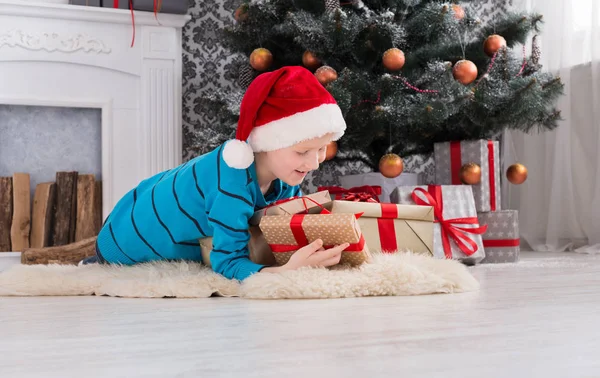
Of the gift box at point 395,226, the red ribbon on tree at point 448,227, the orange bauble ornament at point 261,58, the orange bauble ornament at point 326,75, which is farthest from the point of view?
the orange bauble ornament at point 261,58

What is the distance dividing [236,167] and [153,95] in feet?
5.57

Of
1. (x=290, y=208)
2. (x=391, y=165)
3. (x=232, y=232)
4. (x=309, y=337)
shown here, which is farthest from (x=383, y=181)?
(x=309, y=337)

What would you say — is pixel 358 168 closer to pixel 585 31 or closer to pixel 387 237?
pixel 585 31

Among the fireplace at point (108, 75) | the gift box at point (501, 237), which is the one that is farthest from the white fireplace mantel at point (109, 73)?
the gift box at point (501, 237)

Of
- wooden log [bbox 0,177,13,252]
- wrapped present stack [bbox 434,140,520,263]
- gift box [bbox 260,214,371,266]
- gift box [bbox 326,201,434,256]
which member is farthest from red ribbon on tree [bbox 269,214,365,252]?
wooden log [bbox 0,177,13,252]

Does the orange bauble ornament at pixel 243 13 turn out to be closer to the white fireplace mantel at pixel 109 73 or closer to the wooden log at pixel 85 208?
the white fireplace mantel at pixel 109 73

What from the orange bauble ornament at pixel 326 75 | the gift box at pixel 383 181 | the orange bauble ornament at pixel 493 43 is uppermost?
the orange bauble ornament at pixel 493 43

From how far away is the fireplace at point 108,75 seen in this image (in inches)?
112

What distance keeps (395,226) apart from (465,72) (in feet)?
2.87

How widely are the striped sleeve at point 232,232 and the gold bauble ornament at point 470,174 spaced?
117 cm

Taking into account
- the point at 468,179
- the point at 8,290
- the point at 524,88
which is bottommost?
the point at 8,290

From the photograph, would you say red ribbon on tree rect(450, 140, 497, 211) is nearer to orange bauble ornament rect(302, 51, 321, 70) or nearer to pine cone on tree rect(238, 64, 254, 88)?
orange bauble ornament rect(302, 51, 321, 70)

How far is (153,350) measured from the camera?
2.77ft

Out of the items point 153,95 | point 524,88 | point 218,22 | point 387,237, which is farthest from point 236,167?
point 218,22
